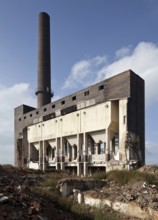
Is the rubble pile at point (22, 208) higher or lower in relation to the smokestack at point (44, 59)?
lower

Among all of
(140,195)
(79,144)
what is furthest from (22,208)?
(79,144)

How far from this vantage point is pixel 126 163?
27.2 meters

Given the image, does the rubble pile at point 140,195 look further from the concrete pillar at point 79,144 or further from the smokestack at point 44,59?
the smokestack at point 44,59

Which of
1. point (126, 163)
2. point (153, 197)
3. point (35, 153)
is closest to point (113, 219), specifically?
point (153, 197)

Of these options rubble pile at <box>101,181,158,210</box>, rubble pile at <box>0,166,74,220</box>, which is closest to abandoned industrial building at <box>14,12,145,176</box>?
rubble pile at <box>101,181,158,210</box>

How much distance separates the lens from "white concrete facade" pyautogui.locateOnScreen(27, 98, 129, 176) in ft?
99.0

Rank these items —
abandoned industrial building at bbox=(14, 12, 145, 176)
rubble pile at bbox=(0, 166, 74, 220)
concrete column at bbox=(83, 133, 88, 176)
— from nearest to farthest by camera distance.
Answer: rubble pile at bbox=(0, 166, 74, 220), abandoned industrial building at bbox=(14, 12, 145, 176), concrete column at bbox=(83, 133, 88, 176)

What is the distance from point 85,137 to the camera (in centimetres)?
3369

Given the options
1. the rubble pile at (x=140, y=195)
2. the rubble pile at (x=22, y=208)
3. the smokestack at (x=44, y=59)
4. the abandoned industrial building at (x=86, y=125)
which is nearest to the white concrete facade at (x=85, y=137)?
the abandoned industrial building at (x=86, y=125)

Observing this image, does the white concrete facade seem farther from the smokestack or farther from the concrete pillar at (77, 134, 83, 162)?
the smokestack

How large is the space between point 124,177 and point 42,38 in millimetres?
36601

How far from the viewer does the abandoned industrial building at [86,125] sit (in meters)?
29.0

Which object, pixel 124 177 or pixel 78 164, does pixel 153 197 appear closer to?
pixel 124 177

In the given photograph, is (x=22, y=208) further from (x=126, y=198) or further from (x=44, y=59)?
(x=44, y=59)
